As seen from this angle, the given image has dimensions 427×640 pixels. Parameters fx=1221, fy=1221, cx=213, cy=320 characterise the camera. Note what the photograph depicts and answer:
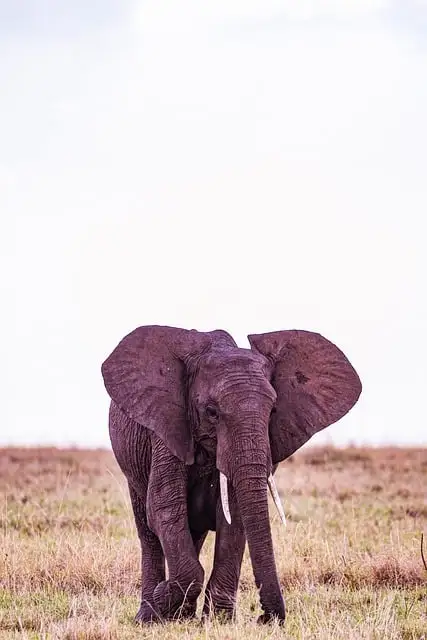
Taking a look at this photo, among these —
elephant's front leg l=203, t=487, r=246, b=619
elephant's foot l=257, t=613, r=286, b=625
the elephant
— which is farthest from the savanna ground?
the elephant

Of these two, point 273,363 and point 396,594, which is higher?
point 273,363

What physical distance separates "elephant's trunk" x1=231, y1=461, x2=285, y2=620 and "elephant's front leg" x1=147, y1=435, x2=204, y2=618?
875 mm

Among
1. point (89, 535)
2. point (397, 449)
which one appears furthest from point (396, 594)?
point (397, 449)

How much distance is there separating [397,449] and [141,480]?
73.8ft

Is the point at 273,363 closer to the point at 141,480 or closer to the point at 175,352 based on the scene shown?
the point at 175,352

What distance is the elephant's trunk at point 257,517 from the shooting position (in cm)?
938

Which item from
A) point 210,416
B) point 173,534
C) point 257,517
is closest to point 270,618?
point 257,517

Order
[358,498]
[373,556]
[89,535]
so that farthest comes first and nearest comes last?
[358,498] → [89,535] → [373,556]

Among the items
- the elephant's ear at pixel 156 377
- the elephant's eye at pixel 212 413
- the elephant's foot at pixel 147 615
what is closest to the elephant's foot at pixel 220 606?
the elephant's foot at pixel 147 615

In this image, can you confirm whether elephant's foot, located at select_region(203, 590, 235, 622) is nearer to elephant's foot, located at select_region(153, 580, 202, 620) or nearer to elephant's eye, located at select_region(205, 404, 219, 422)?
elephant's foot, located at select_region(153, 580, 202, 620)

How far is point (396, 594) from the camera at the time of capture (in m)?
12.4

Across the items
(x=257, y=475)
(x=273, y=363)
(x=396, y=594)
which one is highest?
(x=273, y=363)

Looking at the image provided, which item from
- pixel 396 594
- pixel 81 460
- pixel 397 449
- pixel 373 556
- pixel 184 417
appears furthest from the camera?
pixel 397 449

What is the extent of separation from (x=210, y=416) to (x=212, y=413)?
0.03m
